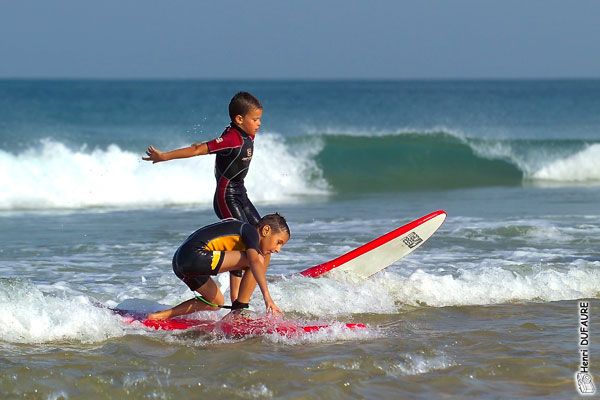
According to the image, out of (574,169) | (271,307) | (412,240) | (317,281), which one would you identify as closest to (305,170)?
(574,169)

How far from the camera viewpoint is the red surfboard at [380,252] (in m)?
7.31

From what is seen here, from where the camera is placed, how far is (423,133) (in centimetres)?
2459

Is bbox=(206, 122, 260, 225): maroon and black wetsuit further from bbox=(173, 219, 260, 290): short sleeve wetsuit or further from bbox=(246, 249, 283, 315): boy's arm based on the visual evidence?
bbox=(246, 249, 283, 315): boy's arm

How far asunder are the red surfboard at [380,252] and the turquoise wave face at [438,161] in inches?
412

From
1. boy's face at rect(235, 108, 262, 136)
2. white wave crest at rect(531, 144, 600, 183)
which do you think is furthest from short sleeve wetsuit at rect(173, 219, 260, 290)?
white wave crest at rect(531, 144, 600, 183)

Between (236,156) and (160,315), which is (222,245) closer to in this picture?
(236,156)

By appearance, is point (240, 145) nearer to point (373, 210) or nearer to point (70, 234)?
point (70, 234)

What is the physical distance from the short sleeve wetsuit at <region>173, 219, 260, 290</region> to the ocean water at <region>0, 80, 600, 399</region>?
490 millimetres

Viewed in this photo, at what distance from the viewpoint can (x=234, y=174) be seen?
5.92m

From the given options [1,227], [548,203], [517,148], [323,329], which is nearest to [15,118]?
[517,148]

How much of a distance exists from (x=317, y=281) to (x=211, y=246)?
1.68m

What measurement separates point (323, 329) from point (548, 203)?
30.0ft

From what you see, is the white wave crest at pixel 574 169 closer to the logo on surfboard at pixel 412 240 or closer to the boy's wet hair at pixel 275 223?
the logo on surfboard at pixel 412 240

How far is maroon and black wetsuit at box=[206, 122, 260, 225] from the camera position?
579 cm
